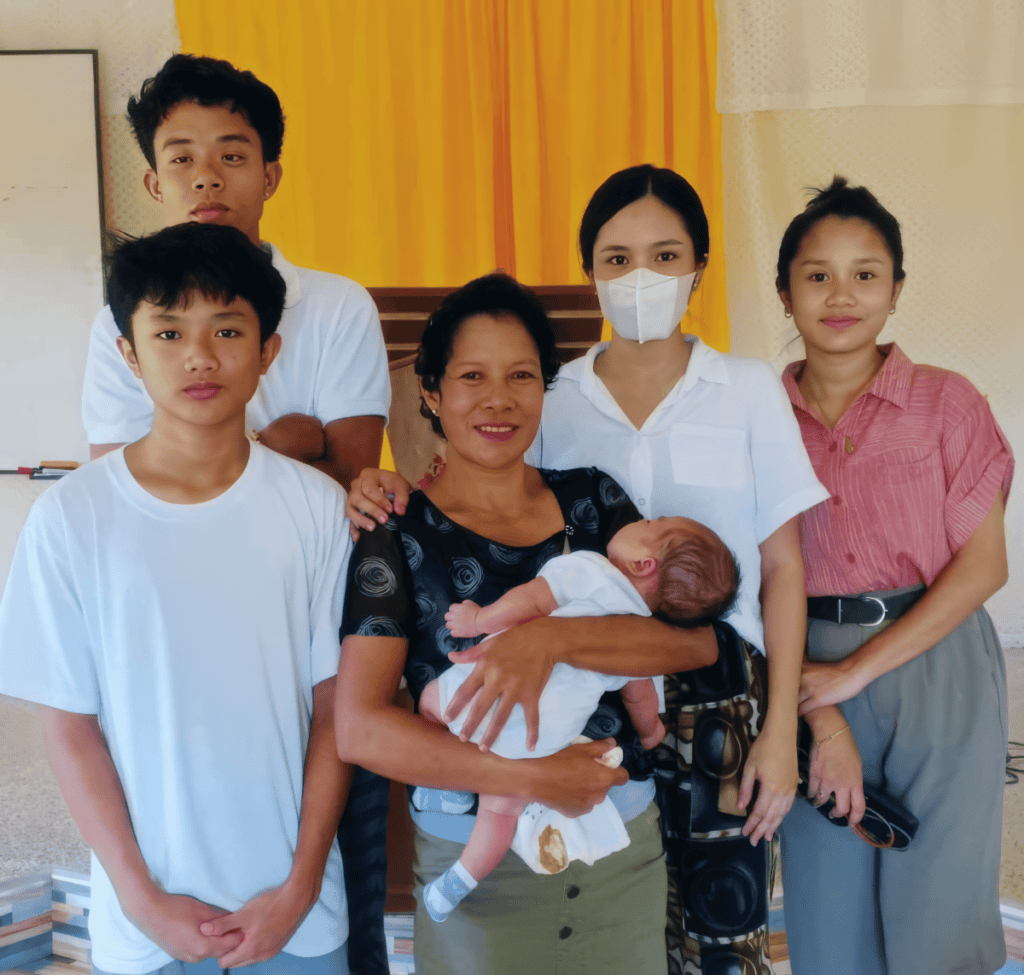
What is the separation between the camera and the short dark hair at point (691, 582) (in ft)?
4.08

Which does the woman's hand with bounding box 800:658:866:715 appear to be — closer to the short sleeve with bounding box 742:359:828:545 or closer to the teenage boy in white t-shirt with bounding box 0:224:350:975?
the short sleeve with bounding box 742:359:828:545

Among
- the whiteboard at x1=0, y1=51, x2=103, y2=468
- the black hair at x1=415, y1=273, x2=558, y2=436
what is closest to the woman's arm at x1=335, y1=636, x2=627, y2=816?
the black hair at x1=415, y1=273, x2=558, y2=436

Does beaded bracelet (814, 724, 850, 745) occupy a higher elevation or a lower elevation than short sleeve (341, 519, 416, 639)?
lower

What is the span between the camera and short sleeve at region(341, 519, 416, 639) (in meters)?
1.13

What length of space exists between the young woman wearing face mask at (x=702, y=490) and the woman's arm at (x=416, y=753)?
0.26 m

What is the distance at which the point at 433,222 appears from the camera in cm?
363

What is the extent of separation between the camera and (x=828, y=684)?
4.75 ft

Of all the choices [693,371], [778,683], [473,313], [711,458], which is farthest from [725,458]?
[473,313]

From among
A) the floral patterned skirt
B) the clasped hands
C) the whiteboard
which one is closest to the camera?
the clasped hands

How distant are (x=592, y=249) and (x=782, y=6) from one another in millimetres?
2943

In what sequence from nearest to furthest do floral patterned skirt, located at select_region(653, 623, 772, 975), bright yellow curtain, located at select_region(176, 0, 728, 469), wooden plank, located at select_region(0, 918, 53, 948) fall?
floral patterned skirt, located at select_region(653, 623, 772, 975) < wooden plank, located at select_region(0, 918, 53, 948) < bright yellow curtain, located at select_region(176, 0, 728, 469)

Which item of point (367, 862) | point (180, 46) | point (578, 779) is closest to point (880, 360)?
point (578, 779)

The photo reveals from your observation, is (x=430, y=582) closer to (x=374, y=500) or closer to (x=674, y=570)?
(x=374, y=500)

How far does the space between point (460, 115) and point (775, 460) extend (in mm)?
2769
